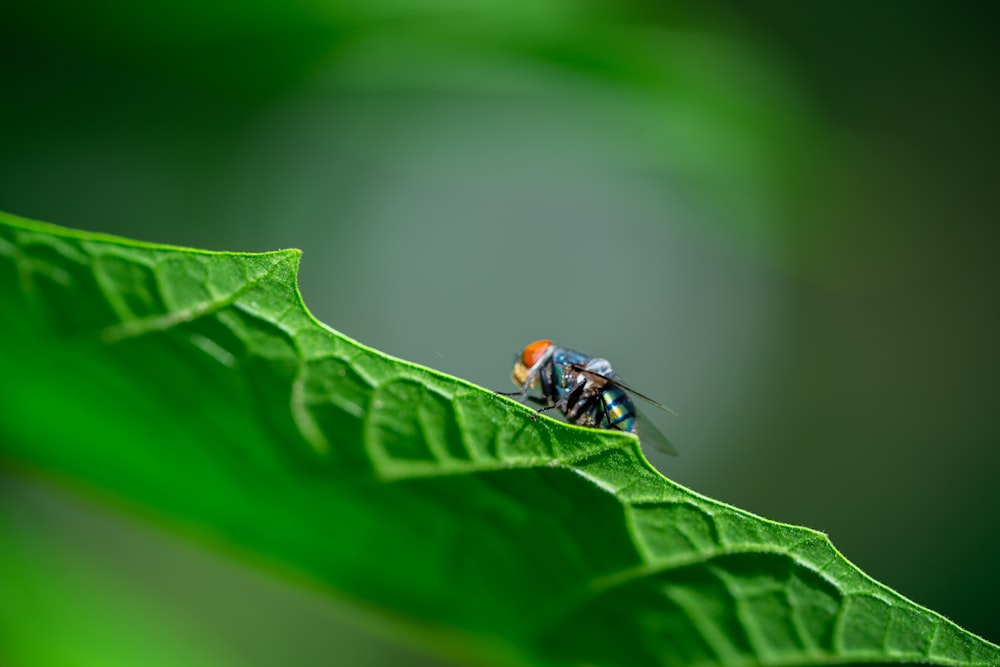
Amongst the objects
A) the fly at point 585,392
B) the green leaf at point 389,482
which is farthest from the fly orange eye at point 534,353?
the green leaf at point 389,482

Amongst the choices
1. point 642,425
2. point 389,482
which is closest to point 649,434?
point 642,425

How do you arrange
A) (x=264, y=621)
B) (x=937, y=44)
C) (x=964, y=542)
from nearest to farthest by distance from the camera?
(x=264, y=621) < (x=964, y=542) < (x=937, y=44)

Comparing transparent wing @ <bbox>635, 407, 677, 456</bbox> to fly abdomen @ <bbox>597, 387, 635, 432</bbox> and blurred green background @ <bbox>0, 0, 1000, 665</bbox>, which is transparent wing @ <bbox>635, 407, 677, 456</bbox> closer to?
fly abdomen @ <bbox>597, 387, 635, 432</bbox>

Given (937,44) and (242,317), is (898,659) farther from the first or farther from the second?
(937,44)

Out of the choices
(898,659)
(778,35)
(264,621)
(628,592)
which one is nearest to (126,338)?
(628,592)

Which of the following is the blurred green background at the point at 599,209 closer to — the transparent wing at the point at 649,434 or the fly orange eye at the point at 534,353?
the transparent wing at the point at 649,434

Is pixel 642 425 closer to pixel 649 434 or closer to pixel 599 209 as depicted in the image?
pixel 649 434
